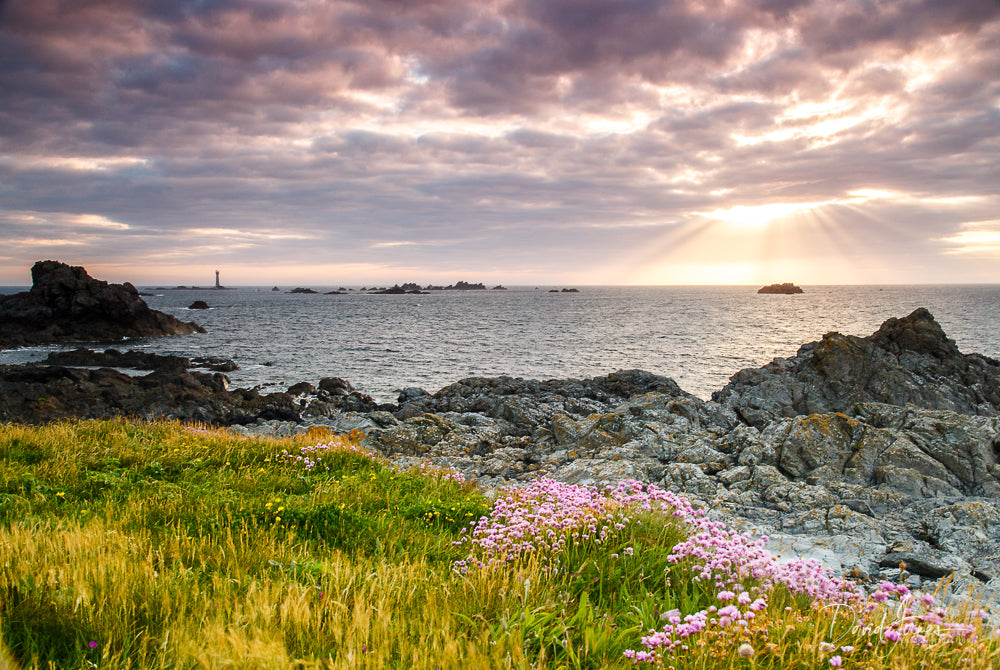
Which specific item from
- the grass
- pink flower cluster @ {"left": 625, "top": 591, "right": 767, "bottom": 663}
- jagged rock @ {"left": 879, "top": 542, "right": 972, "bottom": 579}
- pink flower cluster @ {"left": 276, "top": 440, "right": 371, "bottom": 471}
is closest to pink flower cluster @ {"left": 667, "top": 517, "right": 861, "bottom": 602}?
the grass

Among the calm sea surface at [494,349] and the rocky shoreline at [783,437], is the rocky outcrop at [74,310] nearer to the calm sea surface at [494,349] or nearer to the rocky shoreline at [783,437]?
the calm sea surface at [494,349]

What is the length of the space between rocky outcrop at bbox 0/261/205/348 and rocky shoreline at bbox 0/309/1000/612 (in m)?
54.4

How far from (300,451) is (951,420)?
51.2ft

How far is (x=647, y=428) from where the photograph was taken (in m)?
15.5

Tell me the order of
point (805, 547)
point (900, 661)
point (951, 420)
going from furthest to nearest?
point (951, 420) < point (805, 547) < point (900, 661)

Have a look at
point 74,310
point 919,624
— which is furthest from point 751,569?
point 74,310

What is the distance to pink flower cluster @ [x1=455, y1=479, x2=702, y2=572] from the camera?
16.1 ft

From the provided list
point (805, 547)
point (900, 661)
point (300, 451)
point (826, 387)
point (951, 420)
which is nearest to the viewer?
point (900, 661)

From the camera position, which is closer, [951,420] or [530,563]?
[530,563]

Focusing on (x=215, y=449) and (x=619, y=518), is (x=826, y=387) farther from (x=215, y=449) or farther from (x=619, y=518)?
(x=215, y=449)

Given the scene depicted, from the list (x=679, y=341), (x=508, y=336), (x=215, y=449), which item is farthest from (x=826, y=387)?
(x=508, y=336)

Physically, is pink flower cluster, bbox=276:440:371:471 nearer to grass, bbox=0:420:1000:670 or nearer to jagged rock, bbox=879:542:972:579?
grass, bbox=0:420:1000:670

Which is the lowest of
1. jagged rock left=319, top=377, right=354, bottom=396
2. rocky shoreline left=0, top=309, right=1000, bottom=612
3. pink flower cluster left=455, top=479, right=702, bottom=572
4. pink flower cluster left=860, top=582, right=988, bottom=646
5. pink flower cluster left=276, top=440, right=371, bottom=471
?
jagged rock left=319, top=377, right=354, bottom=396

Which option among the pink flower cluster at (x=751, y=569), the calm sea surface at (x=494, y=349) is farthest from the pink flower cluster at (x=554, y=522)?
the calm sea surface at (x=494, y=349)
